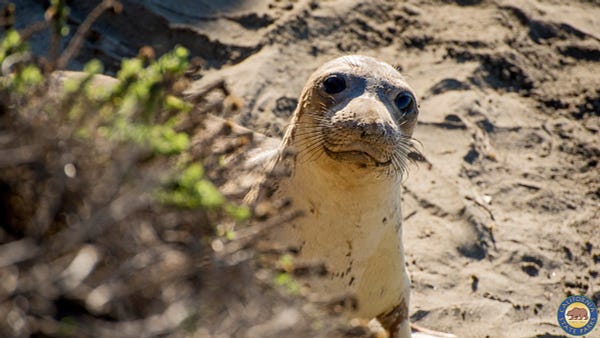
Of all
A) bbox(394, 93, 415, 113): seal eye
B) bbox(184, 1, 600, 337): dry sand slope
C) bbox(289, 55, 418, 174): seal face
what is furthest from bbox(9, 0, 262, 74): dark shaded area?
bbox(394, 93, 415, 113): seal eye

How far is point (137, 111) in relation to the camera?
2557 mm

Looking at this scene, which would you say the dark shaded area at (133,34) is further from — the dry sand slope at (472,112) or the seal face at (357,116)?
the seal face at (357,116)

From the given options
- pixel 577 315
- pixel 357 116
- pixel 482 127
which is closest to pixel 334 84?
pixel 357 116

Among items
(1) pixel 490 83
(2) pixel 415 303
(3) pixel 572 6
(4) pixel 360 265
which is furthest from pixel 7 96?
(3) pixel 572 6

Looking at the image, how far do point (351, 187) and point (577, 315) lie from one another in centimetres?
163

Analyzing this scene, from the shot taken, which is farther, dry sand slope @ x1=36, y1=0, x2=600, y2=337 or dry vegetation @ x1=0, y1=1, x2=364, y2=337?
dry sand slope @ x1=36, y1=0, x2=600, y2=337

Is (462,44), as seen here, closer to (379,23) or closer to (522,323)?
(379,23)

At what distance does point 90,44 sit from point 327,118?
2570mm

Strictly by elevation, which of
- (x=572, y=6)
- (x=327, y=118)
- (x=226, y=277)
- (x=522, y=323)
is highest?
(x=226, y=277)

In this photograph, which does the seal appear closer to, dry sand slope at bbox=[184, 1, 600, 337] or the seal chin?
the seal chin

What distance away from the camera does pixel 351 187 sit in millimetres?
4395

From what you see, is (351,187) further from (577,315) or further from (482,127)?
(482,127)

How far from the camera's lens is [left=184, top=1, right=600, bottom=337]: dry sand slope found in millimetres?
5480

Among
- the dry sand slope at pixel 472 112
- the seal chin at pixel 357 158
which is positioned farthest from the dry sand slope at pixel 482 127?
the seal chin at pixel 357 158
